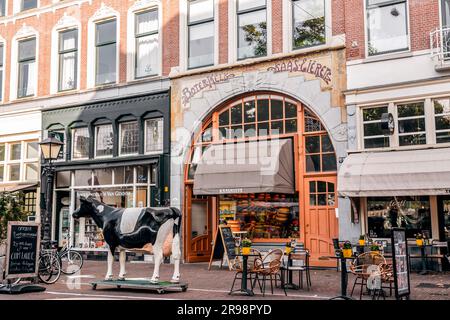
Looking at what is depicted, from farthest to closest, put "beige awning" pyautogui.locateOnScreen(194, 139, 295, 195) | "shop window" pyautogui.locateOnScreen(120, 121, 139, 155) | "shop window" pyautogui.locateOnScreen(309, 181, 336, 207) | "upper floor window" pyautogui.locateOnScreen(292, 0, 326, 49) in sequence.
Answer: "shop window" pyautogui.locateOnScreen(120, 121, 139, 155) < "upper floor window" pyautogui.locateOnScreen(292, 0, 326, 49) < "beige awning" pyautogui.locateOnScreen(194, 139, 295, 195) < "shop window" pyautogui.locateOnScreen(309, 181, 336, 207)

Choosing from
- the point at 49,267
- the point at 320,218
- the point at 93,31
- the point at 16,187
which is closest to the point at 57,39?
the point at 93,31

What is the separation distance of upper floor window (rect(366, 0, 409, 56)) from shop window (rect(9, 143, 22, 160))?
1561 centimetres

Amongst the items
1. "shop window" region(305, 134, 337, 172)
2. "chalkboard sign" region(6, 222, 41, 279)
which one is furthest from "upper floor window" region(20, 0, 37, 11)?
"chalkboard sign" region(6, 222, 41, 279)

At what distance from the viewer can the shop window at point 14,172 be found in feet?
81.1

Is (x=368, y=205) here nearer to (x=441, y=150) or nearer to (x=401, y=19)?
(x=441, y=150)

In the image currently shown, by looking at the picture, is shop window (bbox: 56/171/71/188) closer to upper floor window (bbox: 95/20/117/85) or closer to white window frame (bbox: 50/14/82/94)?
white window frame (bbox: 50/14/82/94)

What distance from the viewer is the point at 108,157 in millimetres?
22156

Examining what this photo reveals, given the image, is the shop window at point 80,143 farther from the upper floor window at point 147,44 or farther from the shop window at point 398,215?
the shop window at point 398,215

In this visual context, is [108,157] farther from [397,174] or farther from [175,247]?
[397,174]

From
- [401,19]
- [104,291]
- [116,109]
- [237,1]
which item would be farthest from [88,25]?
[104,291]

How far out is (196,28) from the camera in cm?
2094

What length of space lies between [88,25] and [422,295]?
17.4 m

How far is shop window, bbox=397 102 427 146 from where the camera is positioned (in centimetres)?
1638

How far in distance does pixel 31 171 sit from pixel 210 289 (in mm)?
14323
